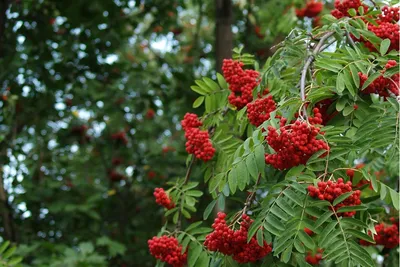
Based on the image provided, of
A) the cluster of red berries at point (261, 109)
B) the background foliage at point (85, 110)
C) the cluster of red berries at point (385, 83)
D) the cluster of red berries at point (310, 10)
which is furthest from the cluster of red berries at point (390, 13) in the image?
the cluster of red berries at point (310, 10)

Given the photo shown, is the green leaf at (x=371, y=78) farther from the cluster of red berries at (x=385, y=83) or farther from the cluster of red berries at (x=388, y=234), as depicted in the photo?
the cluster of red berries at (x=388, y=234)

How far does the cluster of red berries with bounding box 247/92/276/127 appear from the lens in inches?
104

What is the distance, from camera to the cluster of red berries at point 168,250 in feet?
9.31

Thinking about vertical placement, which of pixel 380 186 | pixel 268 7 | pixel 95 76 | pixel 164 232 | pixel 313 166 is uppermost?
pixel 313 166

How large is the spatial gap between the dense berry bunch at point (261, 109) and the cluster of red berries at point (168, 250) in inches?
25.3

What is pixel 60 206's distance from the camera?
555cm

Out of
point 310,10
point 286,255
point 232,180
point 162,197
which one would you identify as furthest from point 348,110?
point 310,10

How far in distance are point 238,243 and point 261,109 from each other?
22.1 inches

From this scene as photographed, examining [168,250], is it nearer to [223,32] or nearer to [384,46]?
[384,46]

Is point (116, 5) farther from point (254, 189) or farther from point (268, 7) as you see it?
point (254, 189)

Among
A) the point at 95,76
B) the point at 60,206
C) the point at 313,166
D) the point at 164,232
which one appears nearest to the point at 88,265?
the point at 60,206

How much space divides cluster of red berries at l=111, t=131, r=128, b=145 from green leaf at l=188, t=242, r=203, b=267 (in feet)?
13.6

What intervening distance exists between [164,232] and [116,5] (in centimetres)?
332

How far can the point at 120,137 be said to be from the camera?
7016 millimetres
